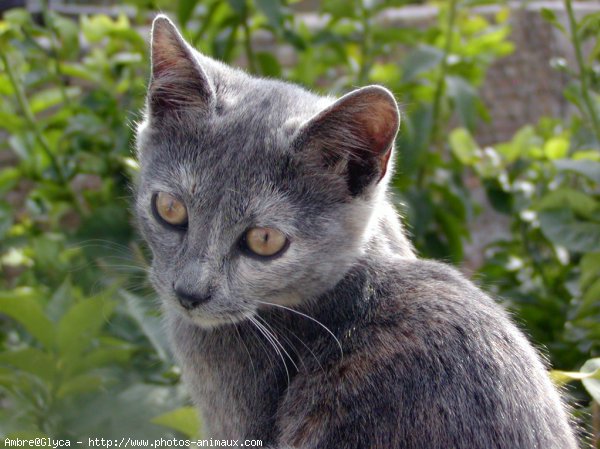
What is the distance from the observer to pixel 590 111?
2.63m

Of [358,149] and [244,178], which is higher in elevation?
[358,149]

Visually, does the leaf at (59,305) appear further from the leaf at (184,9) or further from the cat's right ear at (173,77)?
the leaf at (184,9)

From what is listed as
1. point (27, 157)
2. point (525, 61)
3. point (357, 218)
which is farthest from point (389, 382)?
point (525, 61)

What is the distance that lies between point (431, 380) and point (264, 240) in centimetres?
53

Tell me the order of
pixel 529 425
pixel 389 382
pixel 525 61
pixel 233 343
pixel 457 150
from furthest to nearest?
pixel 525 61, pixel 457 150, pixel 233 343, pixel 389 382, pixel 529 425

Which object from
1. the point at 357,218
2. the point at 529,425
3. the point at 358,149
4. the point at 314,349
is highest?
the point at 358,149

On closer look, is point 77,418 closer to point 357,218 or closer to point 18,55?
point 357,218

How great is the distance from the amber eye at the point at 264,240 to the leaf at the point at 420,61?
1402 mm

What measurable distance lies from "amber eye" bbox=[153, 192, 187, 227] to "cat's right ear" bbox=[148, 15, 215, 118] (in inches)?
10.3


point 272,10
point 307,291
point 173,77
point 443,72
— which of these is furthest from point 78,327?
point 443,72

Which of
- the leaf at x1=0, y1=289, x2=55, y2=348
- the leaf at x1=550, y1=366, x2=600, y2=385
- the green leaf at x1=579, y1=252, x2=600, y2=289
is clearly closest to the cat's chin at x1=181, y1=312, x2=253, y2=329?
the leaf at x1=0, y1=289, x2=55, y2=348

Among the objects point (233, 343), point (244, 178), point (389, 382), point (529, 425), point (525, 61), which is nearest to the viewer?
point (529, 425)

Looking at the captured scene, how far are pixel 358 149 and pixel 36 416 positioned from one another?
1073 mm

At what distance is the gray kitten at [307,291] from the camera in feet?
5.44
